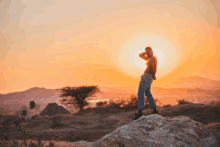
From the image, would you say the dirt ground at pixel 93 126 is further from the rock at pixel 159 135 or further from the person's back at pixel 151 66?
the rock at pixel 159 135

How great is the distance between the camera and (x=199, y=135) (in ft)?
7.41

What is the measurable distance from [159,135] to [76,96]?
Answer: 58.1 feet

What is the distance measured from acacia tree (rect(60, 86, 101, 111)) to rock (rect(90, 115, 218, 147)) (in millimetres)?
17310

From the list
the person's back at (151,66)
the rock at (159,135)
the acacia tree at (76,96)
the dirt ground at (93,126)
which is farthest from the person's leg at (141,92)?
the acacia tree at (76,96)

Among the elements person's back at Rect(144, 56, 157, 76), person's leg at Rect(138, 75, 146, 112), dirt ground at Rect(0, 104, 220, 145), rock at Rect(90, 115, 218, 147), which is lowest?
dirt ground at Rect(0, 104, 220, 145)

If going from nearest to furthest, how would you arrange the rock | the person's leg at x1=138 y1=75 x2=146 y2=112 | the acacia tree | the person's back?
the rock → the person's leg at x1=138 y1=75 x2=146 y2=112 → the person's back → the acacia tree

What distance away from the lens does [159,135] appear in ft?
6.67

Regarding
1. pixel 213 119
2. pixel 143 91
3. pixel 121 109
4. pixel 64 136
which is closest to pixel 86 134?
pixel 64 136

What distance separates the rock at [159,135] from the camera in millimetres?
1795

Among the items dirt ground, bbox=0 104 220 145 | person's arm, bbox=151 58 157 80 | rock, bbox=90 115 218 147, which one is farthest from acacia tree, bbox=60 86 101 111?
rock, bbox=90 115 218 147

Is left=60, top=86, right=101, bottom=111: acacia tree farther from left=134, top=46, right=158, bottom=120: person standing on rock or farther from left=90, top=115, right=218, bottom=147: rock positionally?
left=90, top=115, right=218, bottom=147: rock

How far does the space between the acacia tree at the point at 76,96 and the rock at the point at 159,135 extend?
56.8ft

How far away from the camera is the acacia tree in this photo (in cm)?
1917

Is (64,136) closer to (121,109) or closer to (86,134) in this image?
(86,134)
